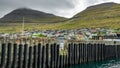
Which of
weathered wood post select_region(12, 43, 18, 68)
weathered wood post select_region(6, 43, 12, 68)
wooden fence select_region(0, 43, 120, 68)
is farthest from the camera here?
weathered wood post select_region(12, 43, 18, 68)

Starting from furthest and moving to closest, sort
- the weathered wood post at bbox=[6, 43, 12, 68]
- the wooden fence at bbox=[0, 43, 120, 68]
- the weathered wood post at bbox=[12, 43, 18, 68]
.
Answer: the weathered wood post at bbox=[12, 43, 18, 68], the wooden fence at bbox=[0, 43, 120, 68], the weathered wood post at bbox=[6, 43, 12, 68]

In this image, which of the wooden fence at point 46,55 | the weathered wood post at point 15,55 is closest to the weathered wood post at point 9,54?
the wooden fence at point 46,55

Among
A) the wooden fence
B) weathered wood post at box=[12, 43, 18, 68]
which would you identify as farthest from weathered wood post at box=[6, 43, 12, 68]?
weathered wood post at box=[12, 43, 18, 68]

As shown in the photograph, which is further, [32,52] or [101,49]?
[101,49]

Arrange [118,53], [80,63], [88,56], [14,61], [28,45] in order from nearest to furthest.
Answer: [14,61] → [28,45] → [80,63] → [88,56] → [118,53]

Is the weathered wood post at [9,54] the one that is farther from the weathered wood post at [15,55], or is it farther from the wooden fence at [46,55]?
the weathered wood post at [15,55]

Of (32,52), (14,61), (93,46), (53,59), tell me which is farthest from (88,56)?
(14,61)

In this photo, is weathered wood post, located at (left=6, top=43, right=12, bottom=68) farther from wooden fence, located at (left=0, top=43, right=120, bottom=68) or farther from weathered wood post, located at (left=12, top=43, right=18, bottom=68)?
weathered wood post, located at (left=12, top=43, right=18, bottom=68)

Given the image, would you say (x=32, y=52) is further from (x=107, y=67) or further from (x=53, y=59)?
(x=107, y=67)
